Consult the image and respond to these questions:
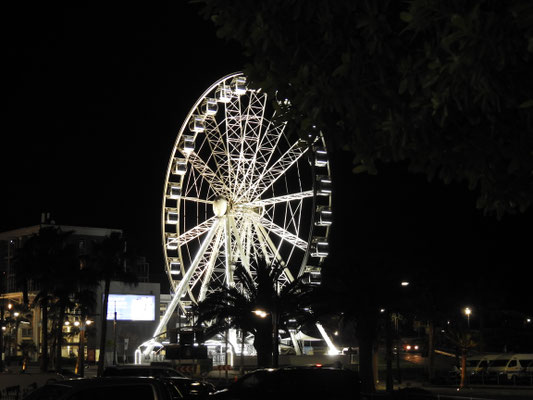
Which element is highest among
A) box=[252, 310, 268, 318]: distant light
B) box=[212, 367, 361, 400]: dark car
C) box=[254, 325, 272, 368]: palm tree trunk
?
box=[252, 310, 268, 318]: distant light

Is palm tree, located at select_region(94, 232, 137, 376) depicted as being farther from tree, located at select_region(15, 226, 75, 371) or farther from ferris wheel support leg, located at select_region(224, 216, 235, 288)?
ferris wheel support leg, located at select_region(224, 216, 235, 288)

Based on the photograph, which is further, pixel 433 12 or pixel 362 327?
pixel 362 327

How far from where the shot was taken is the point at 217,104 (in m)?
47.9

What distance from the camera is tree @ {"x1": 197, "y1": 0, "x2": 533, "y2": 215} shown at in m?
7.59

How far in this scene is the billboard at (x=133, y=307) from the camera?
9862 cm

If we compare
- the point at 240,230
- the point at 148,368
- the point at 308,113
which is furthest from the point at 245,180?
the point at 308,113

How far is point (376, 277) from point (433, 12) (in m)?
26.7

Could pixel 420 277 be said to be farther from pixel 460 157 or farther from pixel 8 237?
pixel 8 237

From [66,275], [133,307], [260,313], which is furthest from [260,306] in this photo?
[133,307]

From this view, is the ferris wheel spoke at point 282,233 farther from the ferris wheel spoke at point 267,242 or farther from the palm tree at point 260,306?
the palm tree at point 260,306

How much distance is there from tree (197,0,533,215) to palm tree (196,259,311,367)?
2806cm

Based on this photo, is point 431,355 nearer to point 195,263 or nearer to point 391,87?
point 195,263

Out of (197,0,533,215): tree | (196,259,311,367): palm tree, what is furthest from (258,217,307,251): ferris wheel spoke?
(197,0,533,215): tree

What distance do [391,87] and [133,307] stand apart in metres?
94.3
